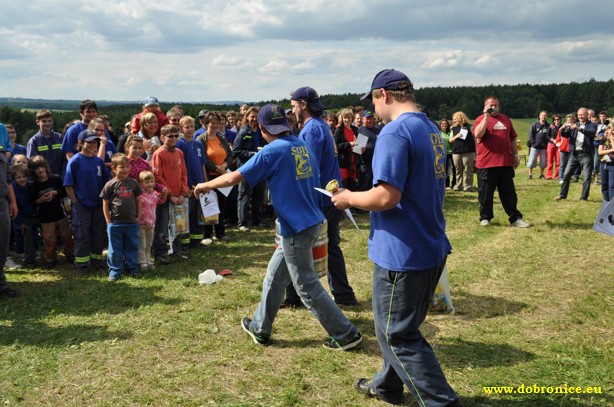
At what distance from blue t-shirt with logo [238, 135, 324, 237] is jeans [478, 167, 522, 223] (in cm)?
594

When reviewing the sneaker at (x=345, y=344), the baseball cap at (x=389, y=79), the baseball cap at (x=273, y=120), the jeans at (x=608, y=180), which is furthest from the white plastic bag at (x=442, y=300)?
the jeans at (x=608, y=180)

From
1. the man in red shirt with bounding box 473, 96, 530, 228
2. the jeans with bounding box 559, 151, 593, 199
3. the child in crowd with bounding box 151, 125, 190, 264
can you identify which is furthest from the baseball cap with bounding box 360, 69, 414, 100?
the jeans with bounding box 559, 151, 593, 199

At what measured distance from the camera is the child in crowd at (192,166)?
8188 millimetres

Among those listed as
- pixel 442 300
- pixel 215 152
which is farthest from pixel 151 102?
pixel 442 300

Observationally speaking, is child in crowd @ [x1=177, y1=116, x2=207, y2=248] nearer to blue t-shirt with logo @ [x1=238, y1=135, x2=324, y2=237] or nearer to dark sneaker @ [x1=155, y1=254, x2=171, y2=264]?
dark sneaker @ [x1=155, y1=254, x2=171, y2=264]

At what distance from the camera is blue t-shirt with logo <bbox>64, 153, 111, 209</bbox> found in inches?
279

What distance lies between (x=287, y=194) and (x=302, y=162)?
0.31m

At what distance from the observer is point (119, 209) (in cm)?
682

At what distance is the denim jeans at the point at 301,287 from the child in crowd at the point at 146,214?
318 cm

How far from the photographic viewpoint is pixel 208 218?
835 cm

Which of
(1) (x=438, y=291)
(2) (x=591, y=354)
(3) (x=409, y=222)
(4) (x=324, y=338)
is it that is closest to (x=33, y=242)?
(4) (x=324, y=338)

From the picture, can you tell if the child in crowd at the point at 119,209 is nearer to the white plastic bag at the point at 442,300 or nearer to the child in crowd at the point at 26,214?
the child in crowd at the point at 26,214

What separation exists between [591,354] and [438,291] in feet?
4.81

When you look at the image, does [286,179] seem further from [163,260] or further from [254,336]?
[163,260]
